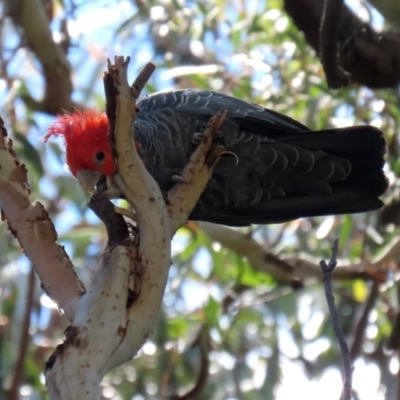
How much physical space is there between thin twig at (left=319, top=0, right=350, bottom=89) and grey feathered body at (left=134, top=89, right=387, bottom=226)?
0.20m

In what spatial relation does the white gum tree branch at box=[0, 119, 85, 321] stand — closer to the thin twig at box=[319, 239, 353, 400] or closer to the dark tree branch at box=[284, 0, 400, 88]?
the thin twig at box=[319, 239, 353, 400]

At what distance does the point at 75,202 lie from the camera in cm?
418

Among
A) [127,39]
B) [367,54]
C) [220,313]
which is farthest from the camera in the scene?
[127,39]

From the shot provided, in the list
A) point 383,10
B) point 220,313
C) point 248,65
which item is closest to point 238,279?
point 220,313

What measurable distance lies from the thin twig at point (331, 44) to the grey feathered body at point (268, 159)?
20 cm

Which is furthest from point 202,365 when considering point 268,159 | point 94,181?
point 94,181

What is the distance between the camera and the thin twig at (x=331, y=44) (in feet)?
8.05

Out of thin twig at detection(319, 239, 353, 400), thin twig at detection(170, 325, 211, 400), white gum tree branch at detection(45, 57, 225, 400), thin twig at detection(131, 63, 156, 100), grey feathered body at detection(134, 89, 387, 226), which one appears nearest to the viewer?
thin twig at detection(319, 239, 353, 400)

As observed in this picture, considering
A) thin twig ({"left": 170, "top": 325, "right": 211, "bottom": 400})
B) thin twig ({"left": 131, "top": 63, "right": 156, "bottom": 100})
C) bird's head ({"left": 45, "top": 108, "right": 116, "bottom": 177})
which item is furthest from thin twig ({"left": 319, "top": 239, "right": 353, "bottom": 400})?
thin twig ({"left": 170, "top": 325, "right": 211, "bottom": 400})

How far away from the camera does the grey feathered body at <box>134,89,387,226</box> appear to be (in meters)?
2.72

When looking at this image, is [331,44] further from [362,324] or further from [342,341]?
[362,324]

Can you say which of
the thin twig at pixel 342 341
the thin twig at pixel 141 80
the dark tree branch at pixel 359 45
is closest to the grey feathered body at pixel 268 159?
the dark tree branch at pixel 359 45

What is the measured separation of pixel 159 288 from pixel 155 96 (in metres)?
1.32

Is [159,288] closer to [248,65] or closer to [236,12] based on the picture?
[248,65]
